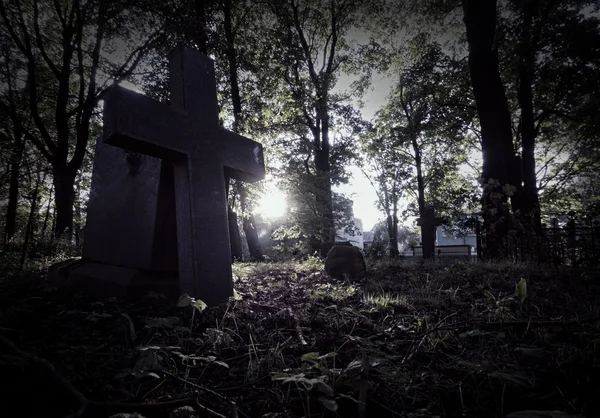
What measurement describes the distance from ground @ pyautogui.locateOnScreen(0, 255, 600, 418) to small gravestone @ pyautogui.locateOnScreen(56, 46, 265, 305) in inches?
16.6

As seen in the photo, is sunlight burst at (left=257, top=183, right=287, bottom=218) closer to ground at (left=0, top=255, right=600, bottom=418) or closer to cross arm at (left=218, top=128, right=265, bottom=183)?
cross arm at (left=218, top=128, right=265, bottom=183)

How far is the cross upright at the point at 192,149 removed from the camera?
8.50 feet

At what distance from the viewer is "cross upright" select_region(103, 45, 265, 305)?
2.59m

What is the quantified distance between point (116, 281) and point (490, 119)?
881 cm

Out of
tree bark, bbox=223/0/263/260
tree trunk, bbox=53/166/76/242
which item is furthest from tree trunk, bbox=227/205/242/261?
tree trunk, bbox=53/166/76/242

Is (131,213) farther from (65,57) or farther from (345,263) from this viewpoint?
(65,57)

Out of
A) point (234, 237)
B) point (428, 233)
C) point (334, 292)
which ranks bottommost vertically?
point (334, 292)

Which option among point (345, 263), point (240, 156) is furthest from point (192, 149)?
point (345, 263)

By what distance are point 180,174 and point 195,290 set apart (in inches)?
43.7

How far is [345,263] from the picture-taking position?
498cm

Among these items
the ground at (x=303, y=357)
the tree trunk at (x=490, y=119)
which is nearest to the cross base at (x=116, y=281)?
the ground at (x=303, y=357)

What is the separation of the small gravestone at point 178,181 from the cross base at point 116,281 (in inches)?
1.1

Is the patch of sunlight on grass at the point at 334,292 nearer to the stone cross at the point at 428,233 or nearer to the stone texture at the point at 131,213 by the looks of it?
the stone texture at the point at 131,213

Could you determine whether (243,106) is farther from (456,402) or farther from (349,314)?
(456,402)
